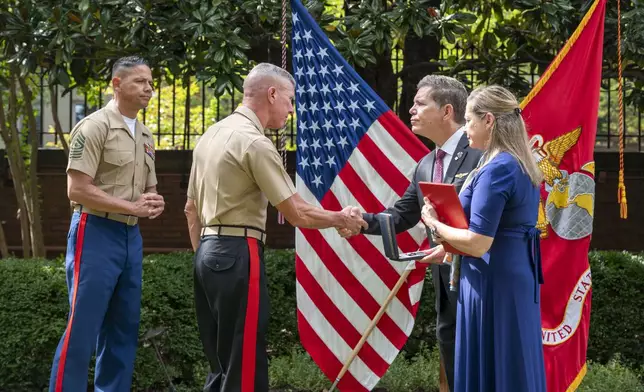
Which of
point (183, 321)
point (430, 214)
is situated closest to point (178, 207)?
point (183, 321)

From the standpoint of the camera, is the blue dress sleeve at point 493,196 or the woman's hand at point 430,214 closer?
the blue dress sleeve at point 493,196

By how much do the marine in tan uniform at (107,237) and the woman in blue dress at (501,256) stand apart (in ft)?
6.70

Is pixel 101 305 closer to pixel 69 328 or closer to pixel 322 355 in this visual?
pixel 69 328

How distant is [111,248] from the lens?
5820mm

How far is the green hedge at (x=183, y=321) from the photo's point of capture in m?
6.88

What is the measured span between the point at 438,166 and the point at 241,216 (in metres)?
1.31

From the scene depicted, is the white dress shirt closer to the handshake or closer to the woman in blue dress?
the handshake

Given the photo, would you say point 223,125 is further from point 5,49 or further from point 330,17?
point 5,49

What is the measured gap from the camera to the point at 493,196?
461 centimetres

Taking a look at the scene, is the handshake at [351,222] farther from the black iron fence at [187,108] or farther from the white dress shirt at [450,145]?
the black iron fence at [187,108]

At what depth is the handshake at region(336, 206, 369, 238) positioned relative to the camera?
5887mm

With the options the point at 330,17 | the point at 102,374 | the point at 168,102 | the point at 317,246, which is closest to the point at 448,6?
the point at 330,17

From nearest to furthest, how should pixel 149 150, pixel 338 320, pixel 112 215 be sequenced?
pixel 112 215
pixel 149 150
pixel 338 320

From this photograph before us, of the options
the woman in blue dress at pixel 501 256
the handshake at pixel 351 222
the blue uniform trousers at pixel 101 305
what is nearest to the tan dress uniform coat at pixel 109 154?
the blue uniform trousers at pixel 101 305
